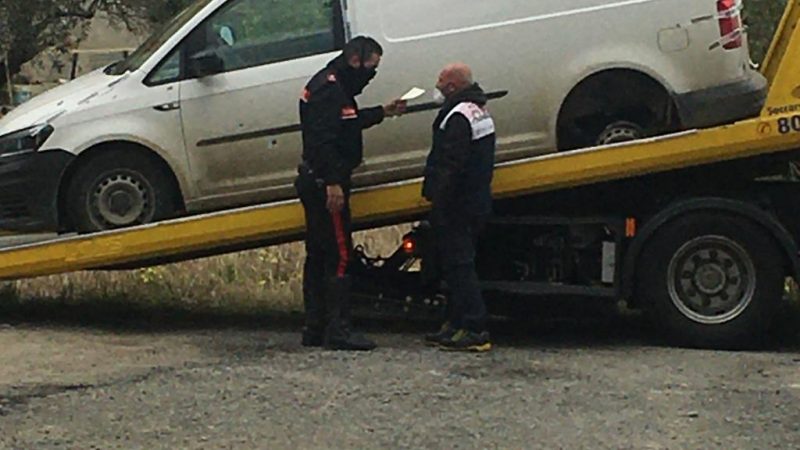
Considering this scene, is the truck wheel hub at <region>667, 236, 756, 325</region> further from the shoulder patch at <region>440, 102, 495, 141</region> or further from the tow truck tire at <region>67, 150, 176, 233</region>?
the tow truck tire at <region>67, 150, 176, 233</region>

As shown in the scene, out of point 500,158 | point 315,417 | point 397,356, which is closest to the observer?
point 315,417

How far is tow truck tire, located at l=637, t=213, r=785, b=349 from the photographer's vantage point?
983cm

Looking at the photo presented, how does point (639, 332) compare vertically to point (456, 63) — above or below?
below

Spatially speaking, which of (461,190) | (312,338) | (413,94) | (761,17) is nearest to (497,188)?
(461,190)

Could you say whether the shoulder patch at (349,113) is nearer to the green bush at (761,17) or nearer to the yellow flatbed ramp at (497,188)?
the yellow flatbed ramp at (497,188)

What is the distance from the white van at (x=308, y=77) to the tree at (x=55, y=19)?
13732mm

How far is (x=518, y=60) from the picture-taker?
32.6ft

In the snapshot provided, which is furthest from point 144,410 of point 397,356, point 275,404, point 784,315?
point 784,315

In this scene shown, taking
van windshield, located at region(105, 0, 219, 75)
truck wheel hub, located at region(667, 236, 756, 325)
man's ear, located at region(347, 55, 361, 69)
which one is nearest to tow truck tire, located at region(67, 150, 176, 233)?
van windshield, located at region(105, 0, 219, 75)

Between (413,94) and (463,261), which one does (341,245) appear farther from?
(413,94)

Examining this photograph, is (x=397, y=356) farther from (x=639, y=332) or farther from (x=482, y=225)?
(x=639, y=332)

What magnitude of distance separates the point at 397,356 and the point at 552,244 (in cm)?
154

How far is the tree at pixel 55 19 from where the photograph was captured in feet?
77.7

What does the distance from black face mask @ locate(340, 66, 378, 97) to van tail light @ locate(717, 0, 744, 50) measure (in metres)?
2.21
